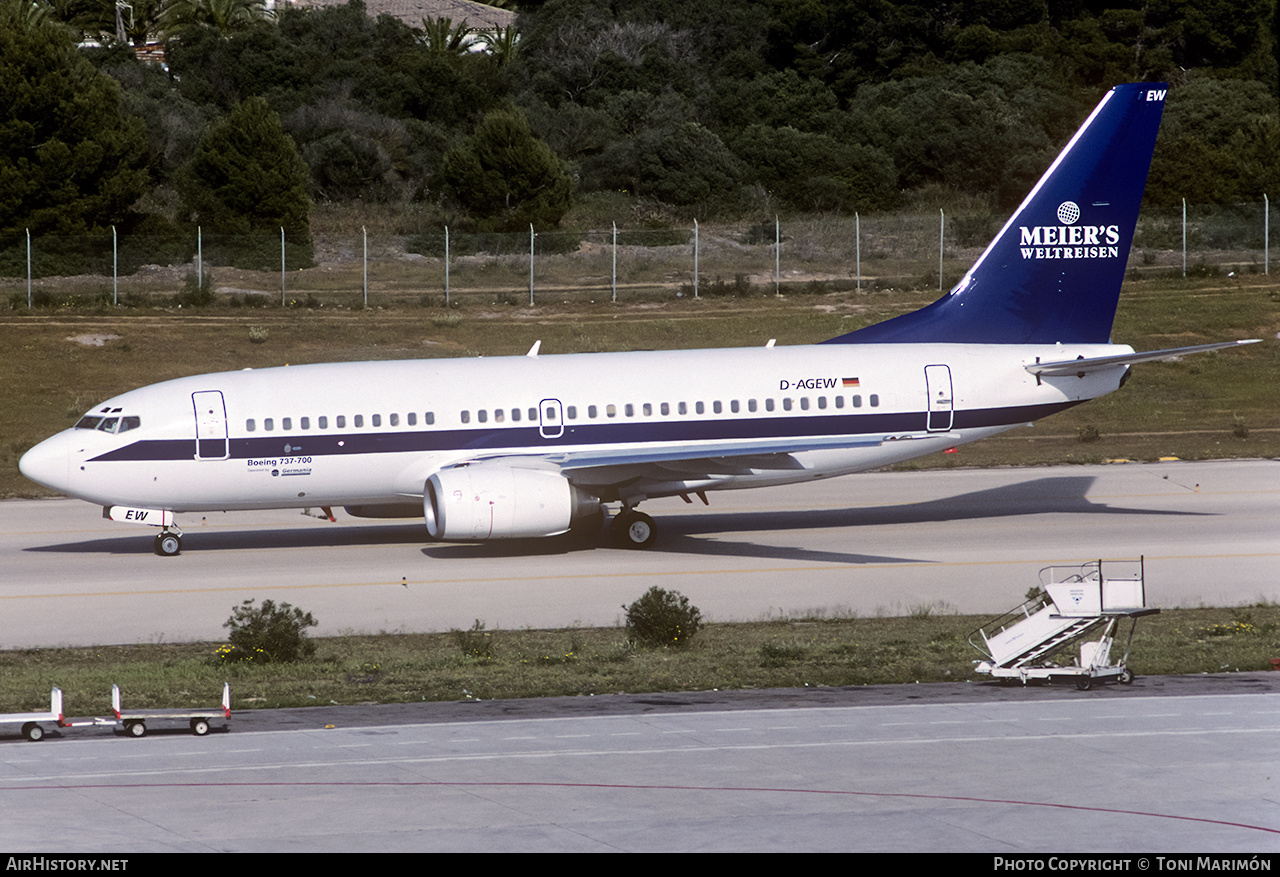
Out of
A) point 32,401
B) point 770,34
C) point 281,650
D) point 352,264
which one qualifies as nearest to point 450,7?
point 770,34

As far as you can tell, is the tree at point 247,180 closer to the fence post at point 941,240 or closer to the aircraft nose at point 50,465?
the fence post at point 941,240

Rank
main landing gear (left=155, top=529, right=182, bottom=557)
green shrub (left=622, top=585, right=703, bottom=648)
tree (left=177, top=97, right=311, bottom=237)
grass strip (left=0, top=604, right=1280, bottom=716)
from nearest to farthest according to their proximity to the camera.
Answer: grass strip (left=0, top=604, right=1280, bottom=716)
green shrub (left=622, top=585, right=703, bottom=648)
main landing gear (left=155, top=529, right=182, bottom=557)
tree (left=177, top=97, right=311, bottom=237)

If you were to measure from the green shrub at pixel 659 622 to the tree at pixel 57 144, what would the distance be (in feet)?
160

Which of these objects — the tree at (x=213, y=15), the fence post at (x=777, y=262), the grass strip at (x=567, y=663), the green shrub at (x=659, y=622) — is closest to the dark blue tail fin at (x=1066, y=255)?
the grass strip at (x=567, y=663)

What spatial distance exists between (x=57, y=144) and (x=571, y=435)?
139 ft

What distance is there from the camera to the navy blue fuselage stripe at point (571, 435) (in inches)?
1184

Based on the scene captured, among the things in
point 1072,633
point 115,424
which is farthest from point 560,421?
point 1072,633

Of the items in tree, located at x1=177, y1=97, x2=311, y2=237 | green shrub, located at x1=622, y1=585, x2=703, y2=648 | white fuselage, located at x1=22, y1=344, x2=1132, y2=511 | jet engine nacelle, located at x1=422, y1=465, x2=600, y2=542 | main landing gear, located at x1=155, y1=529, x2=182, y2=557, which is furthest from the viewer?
tree, located at x1=177, y1=97, x2=311, y2=237

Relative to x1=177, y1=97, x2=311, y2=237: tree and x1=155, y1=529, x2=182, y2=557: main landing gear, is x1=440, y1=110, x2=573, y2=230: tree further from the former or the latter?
x1=155, y1=529, x2=182, y2=557: main landing gear

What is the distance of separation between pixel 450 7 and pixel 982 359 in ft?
348

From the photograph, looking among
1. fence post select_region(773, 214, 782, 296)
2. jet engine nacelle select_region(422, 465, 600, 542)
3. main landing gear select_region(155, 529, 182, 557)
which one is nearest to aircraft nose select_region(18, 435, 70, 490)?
main landing gear select_region(155, 529, 182, 557)

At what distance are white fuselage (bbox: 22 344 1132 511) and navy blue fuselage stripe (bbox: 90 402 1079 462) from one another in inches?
1.2

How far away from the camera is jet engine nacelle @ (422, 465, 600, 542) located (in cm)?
2867
